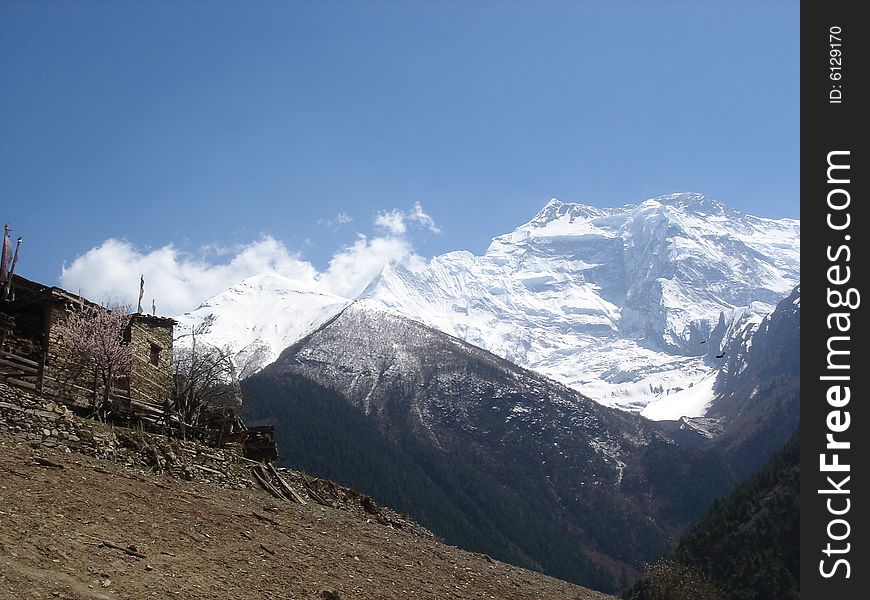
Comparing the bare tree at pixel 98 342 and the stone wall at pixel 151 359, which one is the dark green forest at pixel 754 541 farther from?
the bare tree at pixel 98 342

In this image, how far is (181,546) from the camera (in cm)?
1706

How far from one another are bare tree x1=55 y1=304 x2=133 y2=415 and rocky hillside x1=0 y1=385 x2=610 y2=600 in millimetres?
6534

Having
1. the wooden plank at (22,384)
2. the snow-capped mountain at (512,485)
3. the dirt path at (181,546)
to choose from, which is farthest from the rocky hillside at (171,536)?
the snow-capped mountain at (512,485)

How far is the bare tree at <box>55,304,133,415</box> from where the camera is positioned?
100ft

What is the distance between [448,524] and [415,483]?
14855mm

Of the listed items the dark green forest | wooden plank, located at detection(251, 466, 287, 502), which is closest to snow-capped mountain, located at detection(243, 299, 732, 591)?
the dark green forest

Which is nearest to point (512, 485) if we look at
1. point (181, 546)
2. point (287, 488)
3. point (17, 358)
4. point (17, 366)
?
point (287, 488)

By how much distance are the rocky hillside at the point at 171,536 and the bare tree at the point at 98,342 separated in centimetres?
653

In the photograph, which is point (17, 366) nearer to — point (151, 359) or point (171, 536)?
point (171, 536)

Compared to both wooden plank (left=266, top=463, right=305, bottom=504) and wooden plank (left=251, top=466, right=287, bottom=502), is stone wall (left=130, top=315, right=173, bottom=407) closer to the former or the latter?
wooden plank (left=266, top=463, right=305, bottom=504)

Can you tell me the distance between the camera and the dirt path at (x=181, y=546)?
14469mm

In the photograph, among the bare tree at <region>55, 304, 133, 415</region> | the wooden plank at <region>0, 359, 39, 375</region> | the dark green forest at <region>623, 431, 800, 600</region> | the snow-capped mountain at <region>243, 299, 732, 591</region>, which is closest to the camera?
the wooden plank at <region>0, 359, 39, 375</region>

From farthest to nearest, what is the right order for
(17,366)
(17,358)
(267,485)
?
(267,485), (17,358), (17,366)

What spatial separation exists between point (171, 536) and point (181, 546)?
451 millimetres
